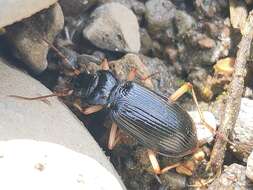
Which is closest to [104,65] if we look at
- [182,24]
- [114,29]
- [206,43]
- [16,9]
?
[114,29]

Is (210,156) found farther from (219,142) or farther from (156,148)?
(156,148)

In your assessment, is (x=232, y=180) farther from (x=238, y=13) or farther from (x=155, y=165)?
(x=238, y=13)

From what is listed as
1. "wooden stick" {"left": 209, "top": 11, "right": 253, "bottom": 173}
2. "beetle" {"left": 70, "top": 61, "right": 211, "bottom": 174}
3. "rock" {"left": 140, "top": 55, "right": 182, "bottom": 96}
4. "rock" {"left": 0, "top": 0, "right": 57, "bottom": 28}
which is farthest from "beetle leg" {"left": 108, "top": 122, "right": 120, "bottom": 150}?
"rock" {"left": 0, "top": 0, "right": 57, "bottom": 28}

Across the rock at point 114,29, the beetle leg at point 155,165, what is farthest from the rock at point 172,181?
the rock at point 114,29

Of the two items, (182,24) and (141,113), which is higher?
(182,24)

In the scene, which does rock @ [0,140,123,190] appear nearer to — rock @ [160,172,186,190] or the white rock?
rock @ [160,172,186,190]

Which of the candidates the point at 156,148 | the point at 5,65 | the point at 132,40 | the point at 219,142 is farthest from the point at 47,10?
the point at 219,142
